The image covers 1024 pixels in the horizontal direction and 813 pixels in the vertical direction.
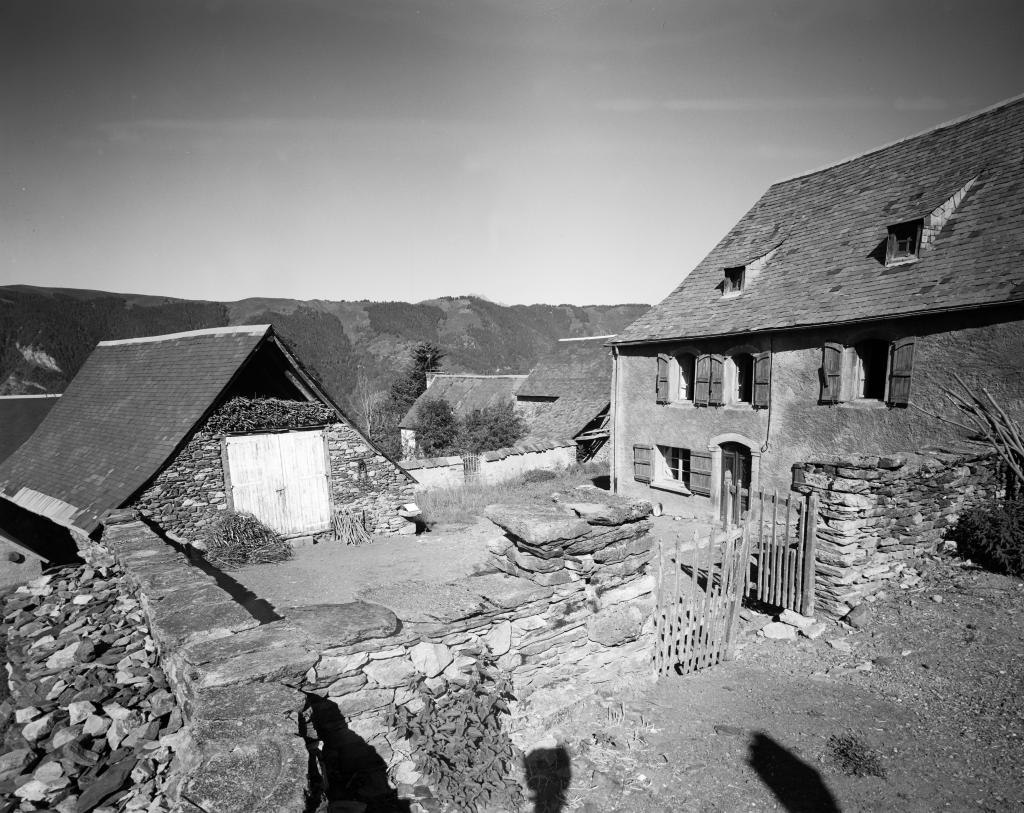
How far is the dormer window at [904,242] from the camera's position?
11.3 m

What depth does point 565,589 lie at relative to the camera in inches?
192

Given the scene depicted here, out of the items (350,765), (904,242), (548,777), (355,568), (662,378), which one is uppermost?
(904,242)

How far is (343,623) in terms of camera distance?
3896mm

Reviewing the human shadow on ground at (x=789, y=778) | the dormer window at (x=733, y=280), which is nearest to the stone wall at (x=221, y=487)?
the human shadow on ground at (x=789, y=778)

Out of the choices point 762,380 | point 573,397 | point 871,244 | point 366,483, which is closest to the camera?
point 366,483

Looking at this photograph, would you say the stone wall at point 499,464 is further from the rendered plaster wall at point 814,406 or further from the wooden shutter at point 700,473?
the wooden shutter at point 700,473

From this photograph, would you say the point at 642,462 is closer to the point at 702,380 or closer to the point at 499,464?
the point at 702,380

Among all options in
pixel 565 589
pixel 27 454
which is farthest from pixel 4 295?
pixel 565 589

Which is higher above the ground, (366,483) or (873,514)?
(873,514)

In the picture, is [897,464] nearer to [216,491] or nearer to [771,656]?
[771,656]

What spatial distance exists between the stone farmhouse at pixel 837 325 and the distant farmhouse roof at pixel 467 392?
14900mm

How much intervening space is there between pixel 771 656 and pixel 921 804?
272cm

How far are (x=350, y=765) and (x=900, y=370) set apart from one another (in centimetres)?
1118

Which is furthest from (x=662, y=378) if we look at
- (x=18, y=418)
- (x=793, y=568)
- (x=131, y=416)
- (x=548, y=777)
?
(x=18, y=418)
